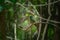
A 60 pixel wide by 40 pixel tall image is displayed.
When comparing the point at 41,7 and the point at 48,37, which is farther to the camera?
the point at 48,37

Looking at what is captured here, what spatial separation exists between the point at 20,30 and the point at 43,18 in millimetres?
287

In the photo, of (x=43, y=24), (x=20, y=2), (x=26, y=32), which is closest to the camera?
(x=20, y=2)

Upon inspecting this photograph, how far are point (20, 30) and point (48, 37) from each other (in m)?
0.27

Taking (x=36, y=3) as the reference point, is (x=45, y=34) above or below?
below

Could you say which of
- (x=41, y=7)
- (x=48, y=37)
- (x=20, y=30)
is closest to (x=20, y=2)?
(x=41, y=7)

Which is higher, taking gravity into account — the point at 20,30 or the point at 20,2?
the point at 20,2

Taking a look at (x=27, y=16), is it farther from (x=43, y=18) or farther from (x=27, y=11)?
(x=43, y=18)

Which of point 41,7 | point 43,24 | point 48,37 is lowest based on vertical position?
point 48,37

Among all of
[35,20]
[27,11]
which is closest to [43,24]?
[35,20]

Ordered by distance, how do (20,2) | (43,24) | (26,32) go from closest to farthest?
(20,2) → (43,24) → (26,32)

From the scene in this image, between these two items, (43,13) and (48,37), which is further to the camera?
(48,37)

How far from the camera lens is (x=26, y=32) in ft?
6.39

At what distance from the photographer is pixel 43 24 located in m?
1.82

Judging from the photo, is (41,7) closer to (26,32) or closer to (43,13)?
(43,13)
